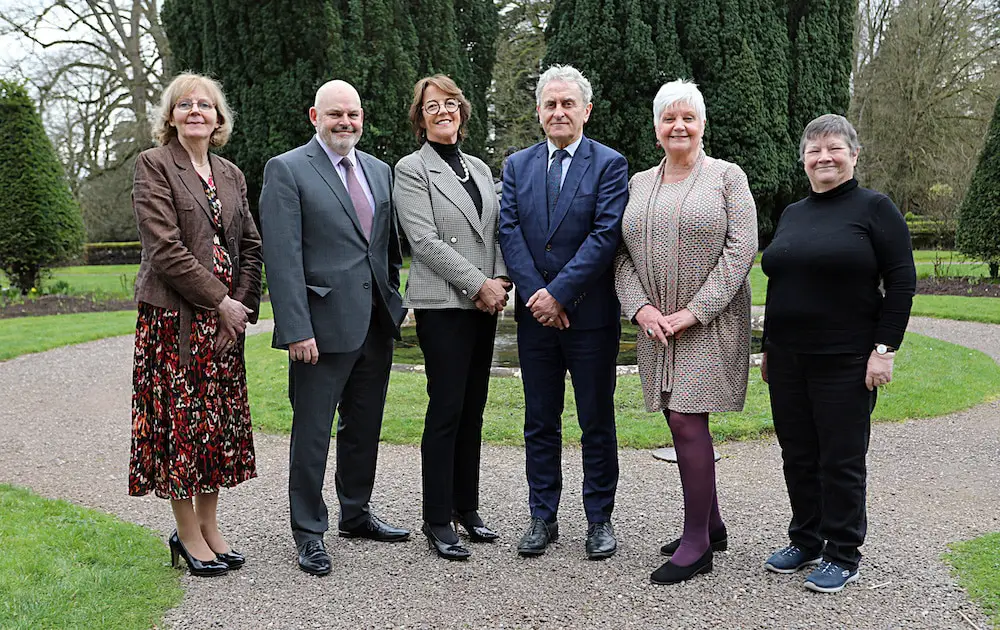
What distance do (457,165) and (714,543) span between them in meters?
2.08

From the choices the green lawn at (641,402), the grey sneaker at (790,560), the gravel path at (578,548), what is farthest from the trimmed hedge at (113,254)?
the grey sneaker at (790,560)

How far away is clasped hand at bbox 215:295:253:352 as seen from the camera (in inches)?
132

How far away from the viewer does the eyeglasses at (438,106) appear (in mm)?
3605

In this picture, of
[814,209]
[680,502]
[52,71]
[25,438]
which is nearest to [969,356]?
[680,502]

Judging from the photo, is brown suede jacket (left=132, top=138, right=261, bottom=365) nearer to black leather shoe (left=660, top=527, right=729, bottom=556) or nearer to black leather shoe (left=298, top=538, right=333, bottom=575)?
black leather shoe (left=298, top=538, right=333, bottom=575)

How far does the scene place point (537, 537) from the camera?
364cm

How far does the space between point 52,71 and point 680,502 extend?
2324cm

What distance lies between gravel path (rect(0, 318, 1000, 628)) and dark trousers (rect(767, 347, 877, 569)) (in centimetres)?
22

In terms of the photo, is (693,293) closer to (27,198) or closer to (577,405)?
(577,405)

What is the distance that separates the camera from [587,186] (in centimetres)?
355

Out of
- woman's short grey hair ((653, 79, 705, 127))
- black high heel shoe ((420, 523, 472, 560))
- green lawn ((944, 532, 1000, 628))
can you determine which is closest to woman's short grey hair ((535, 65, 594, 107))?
woman's short grey hair ((653, 79, 705, 127))

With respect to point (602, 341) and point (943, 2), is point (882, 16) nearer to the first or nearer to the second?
point (943, 2)

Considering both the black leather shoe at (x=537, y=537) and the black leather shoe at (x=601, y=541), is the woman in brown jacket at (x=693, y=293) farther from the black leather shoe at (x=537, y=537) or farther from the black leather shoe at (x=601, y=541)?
the black leather shoe at (x=537, y=537)

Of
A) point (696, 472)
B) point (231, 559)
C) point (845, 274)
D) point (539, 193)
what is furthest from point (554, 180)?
point (231, 559)
